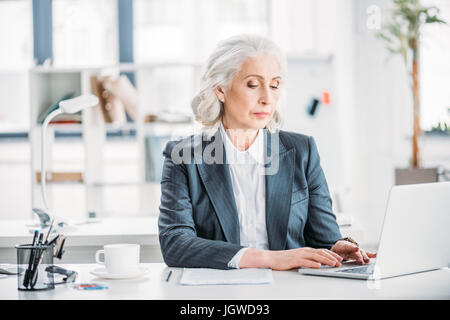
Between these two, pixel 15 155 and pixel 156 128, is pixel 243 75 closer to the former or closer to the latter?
pixel 156 128

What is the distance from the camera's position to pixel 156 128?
15.8ft

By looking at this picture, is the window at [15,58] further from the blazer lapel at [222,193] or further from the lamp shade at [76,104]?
the blazer lapel at [222,193]

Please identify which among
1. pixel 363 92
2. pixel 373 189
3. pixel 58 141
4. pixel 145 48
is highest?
pixel 145 48

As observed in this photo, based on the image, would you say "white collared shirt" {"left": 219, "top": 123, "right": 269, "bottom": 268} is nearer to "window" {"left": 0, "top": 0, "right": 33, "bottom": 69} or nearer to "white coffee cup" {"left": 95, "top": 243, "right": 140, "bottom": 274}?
"white coffee cup" {"left": 95, "top": 243, "right": 140, "bottom": 274}

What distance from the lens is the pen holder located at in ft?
4.63

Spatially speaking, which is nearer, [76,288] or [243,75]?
[76,288]

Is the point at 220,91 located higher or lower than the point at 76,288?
higher

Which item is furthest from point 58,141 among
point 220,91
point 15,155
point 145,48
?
point 220,91

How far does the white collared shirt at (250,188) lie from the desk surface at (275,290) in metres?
0.38

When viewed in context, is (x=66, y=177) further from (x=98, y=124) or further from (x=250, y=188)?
(x=250, y=188)

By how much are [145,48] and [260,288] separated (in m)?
4.39

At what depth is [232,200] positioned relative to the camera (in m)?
1.87

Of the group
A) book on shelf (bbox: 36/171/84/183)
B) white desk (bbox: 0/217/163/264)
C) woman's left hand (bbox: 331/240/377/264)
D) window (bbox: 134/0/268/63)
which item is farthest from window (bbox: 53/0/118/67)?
woman's left hand (bbox: 331/240/377/264)

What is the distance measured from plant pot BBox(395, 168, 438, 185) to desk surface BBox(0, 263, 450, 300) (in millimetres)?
2797
